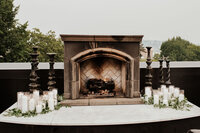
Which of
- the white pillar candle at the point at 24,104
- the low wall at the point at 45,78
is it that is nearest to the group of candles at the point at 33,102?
the white pillar candle at the point at 24,104

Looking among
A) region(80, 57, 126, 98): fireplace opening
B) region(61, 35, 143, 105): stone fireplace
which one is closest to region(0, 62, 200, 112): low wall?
region(80, 57, 126, 98): fireplace opening

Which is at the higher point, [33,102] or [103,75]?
[103,75]

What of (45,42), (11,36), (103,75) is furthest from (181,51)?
(103,75)

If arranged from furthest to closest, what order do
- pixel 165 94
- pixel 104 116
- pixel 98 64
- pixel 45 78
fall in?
pixel 45 78 < pixel 98 64 < pixel 165 94 < pixel 104 116

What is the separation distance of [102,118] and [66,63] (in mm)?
1532

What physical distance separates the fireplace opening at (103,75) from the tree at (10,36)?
8726mm

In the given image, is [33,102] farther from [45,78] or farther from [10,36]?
[10,36]

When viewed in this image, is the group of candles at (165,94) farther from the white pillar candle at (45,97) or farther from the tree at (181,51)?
the tree at (181,51)

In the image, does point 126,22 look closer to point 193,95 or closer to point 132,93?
point 132,93

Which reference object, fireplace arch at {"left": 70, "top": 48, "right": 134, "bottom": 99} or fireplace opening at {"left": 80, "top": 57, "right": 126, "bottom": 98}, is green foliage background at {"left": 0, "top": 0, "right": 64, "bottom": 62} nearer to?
fireplace opening at {"left": 80, "top": 57, "right": 126, "bottom": 98}

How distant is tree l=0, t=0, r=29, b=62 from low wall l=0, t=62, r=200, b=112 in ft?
24.2

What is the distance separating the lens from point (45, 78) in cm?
489

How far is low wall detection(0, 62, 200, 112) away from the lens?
4805 mm

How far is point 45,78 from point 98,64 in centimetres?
157
